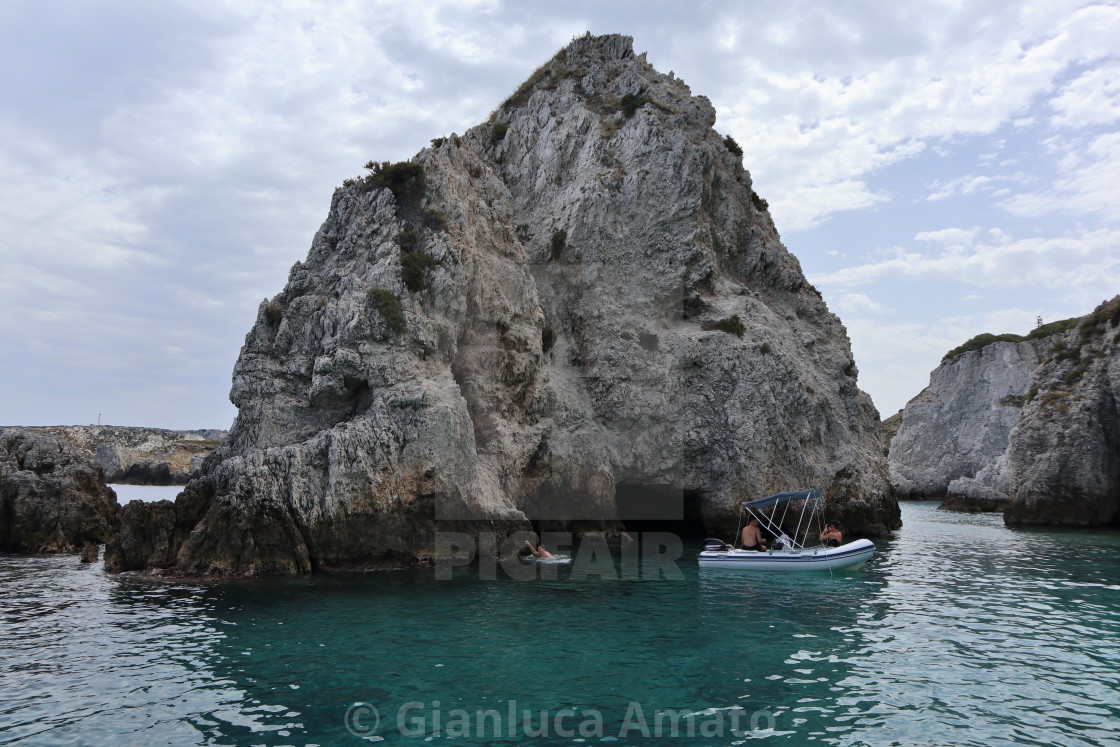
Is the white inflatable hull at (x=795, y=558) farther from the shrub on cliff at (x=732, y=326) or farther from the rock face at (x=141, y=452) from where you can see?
the rock face at (x=141, y=452)

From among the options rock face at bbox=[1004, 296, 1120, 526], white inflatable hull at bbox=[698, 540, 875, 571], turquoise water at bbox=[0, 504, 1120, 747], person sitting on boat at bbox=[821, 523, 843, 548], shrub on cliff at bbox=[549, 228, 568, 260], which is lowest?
turquoise water at bbox=[0, 504, 1120, 747]

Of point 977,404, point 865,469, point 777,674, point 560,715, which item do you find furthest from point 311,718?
point 977,404

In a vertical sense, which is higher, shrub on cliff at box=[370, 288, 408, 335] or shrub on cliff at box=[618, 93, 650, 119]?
shrub on cliff at box=[618, 93, 650, 119]

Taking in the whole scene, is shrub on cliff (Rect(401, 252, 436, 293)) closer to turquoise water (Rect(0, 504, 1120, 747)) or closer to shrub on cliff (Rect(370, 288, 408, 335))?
shrub on cliff (Rect(370, 288, 408, 335))

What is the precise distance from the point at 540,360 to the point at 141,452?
94.9 m

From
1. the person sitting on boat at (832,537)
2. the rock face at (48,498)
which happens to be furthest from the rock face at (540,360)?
the rock face at (48,498)

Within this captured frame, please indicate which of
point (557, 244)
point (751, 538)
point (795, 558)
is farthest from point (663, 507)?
point (557, 244)

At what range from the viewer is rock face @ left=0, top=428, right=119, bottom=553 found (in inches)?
1303

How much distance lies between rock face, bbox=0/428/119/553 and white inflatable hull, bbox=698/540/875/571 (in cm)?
3063

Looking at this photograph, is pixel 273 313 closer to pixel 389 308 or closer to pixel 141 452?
pixel 389 308

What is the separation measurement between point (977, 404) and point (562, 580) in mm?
80552

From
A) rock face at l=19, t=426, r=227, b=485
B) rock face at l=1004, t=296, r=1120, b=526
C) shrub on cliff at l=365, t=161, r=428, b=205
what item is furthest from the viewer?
rock face at l=19, t=426, r=227, b=485

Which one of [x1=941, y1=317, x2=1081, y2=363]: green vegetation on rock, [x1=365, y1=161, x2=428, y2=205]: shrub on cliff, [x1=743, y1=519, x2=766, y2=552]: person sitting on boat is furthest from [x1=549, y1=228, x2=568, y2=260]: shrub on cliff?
[x1=941, y1=317, x2=1081, y2=363]: green vegetation on rock

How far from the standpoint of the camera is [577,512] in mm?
37938
